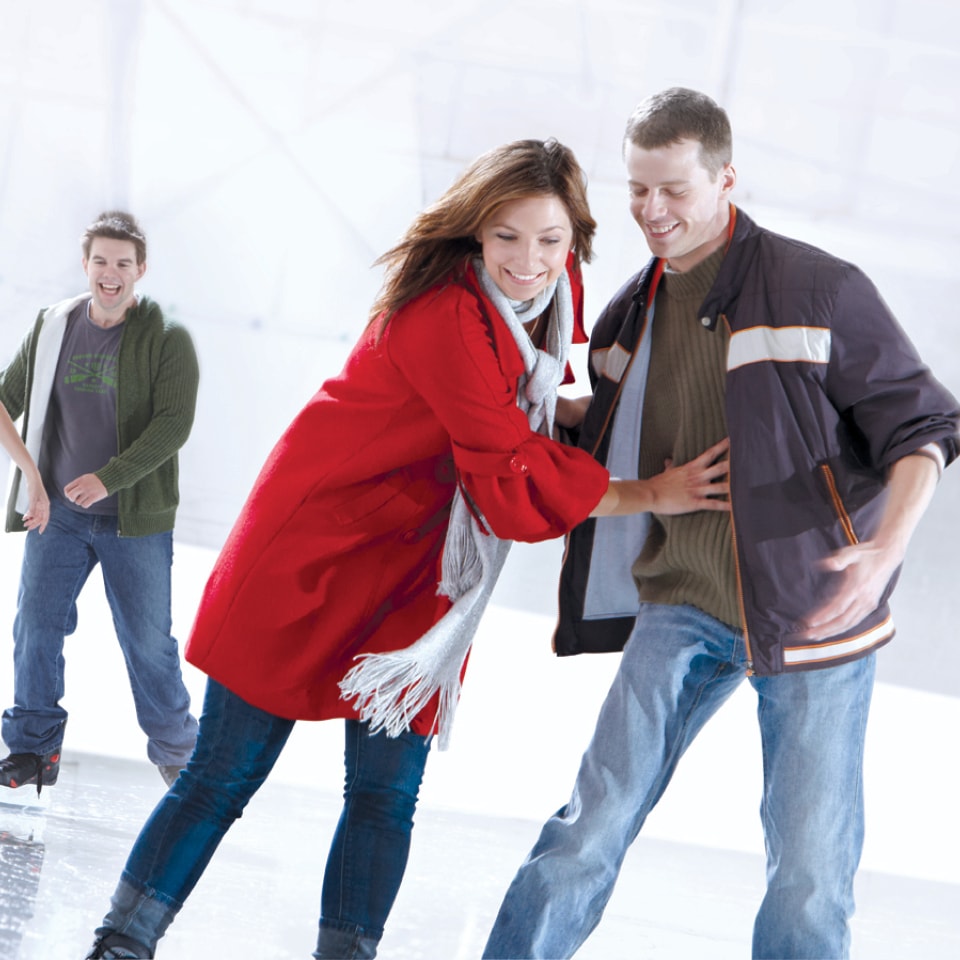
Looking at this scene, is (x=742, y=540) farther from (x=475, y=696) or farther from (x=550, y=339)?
(x=475, y=696)

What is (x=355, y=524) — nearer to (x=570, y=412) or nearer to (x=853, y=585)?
(x=570, y=412)

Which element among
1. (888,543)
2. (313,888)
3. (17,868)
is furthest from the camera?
(313,888)

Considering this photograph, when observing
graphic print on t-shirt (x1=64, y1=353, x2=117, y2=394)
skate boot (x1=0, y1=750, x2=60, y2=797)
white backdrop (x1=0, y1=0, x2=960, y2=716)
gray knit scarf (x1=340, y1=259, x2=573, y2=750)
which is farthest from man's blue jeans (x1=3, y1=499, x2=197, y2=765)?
white backdrop (x1=0, y1=0, x2=960, y2=716)

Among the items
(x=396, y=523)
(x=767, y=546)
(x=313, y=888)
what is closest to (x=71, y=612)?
(x=313, y=888)

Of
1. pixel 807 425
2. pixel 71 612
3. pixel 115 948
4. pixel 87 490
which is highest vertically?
pixel 807 425

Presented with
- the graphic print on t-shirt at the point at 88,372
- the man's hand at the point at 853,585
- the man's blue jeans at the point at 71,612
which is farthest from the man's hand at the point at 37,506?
the man's hand at the point at 853,585

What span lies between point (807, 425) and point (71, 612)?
1924 mm

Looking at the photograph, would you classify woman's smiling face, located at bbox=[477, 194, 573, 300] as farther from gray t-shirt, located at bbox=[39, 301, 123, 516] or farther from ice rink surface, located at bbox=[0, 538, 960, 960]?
gray t-shirt, located at bbox=[39, 301, 123, 516]

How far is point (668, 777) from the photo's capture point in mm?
1885

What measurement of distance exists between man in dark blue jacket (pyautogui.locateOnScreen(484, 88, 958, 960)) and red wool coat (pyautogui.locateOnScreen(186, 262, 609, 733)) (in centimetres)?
21

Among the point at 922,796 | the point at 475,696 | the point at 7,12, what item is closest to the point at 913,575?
the point at 922,796

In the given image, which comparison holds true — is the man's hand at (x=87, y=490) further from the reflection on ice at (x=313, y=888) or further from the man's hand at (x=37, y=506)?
the reflection on ice at (x=313, y=888)

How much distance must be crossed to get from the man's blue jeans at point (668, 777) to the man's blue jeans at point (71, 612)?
1.39m

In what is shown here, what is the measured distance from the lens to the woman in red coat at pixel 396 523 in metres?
1.77
